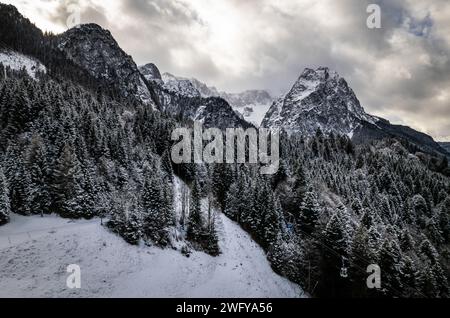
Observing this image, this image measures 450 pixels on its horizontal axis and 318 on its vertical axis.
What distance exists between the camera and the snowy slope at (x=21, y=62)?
5945 inches

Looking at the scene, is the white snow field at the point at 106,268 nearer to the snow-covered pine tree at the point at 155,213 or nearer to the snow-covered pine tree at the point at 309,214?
the snow-covered pine tree at the point at 155,213

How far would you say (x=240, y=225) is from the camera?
62156 millimetres

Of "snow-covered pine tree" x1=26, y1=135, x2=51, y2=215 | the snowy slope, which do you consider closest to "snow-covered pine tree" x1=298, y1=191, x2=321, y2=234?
"snow-covered pine tree" x1=26, y1=135, x2=51, y2=215

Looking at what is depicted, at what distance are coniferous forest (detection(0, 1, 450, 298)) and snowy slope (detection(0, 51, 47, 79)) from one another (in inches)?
3237

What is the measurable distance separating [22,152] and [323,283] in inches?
1958

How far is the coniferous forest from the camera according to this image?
4169 cm

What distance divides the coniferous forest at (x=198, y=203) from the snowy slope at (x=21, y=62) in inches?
3237

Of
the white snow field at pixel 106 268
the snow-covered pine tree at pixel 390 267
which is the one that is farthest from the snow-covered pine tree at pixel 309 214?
the snow-covered pine tree at pixel 390 267

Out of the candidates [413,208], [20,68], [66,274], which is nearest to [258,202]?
[66,274]

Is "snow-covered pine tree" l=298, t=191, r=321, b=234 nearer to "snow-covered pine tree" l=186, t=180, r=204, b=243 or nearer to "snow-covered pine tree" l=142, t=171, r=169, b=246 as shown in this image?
"snow-covered pine tree" l=186, t=180, r=204, b=243

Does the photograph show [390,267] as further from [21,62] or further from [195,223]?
[21,62]

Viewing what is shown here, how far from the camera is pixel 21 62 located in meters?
158

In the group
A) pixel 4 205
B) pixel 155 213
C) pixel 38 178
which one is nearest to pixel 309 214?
pixel 155 213
